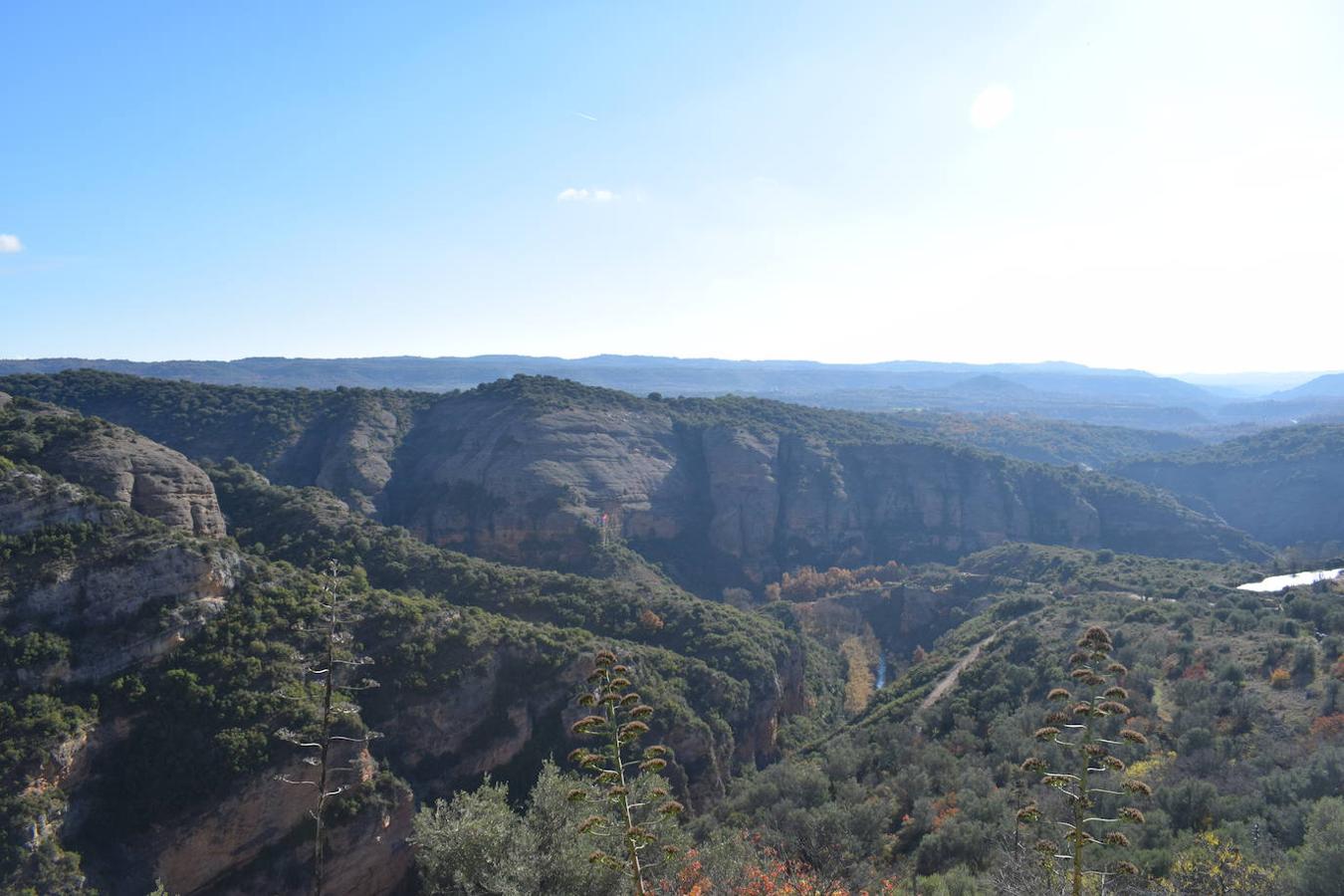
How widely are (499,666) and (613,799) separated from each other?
27.1m

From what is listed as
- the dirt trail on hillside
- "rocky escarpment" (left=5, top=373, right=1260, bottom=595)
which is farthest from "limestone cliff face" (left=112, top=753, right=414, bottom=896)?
"rocky escarpment" (left=5, top=373, right=1260, bottom=595)

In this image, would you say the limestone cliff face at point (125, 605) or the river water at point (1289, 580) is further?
the river water at point (1289, 580)

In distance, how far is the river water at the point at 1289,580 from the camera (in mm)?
57938

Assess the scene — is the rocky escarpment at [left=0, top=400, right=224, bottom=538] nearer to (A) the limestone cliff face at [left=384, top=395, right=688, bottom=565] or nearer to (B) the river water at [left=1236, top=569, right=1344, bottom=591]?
(A) the limestone cliff face at [left=384, top=395, right=688, bottom=565]

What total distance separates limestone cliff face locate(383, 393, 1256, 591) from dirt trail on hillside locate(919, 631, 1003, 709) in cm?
3764

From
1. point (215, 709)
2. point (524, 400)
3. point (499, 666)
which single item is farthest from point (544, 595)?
point (524, 400)

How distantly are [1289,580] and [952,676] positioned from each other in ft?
110

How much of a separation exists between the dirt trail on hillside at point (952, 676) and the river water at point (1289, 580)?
21.9 metres

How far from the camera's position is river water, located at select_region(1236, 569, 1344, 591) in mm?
57938

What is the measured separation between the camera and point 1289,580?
60812 mm

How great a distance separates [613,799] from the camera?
11.0m

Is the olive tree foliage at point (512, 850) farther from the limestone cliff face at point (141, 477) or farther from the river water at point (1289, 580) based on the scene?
the river water at point (1289, 580)

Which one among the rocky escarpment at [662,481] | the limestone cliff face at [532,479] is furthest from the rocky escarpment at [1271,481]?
the limestone cliff face at [532,479]

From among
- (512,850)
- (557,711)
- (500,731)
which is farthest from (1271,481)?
(512,850)
